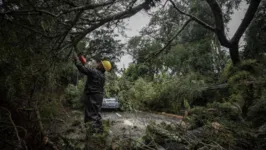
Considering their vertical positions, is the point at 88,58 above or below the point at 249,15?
below

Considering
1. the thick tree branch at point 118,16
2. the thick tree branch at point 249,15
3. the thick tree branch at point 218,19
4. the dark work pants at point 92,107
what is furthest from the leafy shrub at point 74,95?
the thick tree branch at point 249,15

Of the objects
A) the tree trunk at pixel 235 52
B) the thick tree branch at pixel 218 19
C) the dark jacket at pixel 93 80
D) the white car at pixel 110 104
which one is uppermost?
the thick tree branch at pixel 218 19

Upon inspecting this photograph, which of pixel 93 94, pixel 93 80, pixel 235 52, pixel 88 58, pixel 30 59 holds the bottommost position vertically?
pixel 93 94

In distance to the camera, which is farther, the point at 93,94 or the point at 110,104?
the point at 110,104

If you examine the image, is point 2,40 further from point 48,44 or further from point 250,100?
point 250,100

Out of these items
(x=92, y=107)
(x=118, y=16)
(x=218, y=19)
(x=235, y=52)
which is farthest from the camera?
(x=235, y=52)

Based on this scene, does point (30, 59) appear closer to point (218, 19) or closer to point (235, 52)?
point (218, 19)

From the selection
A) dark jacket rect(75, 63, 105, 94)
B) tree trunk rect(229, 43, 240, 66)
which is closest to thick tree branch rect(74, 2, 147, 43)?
Answer: dark jacket rect(75, 63, 105, 94)

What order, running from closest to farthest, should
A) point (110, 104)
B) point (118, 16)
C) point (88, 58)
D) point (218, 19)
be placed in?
point (118, 16)
point (88, 58)
point (218, 19)
point (110, 104)

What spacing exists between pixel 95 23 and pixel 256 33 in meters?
8.65

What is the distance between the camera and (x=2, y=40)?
3.31 meters

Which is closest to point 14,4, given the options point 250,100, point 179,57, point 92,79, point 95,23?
point 95,23

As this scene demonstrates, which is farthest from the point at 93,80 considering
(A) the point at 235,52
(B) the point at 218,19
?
(A) the point at 235,52

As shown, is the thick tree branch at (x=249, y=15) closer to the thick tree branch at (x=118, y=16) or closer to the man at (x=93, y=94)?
the thick tree branch at (x=118, y=16)
